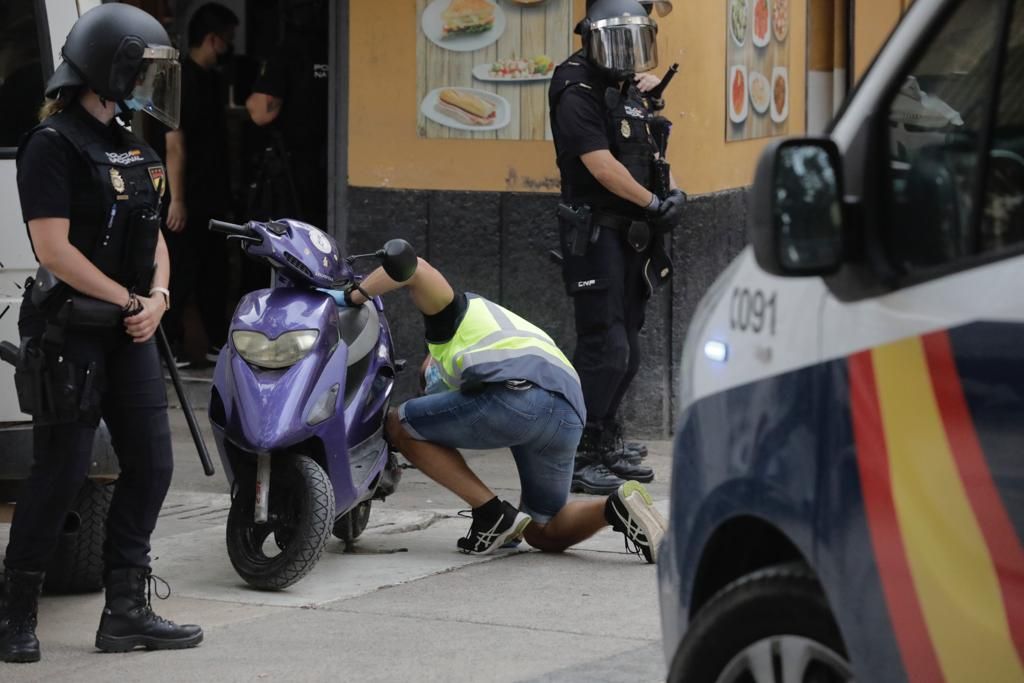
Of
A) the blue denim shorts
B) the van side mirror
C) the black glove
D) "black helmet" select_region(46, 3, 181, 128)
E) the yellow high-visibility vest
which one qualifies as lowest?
the blue denim shorts

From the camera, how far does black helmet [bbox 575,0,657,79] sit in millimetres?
7559

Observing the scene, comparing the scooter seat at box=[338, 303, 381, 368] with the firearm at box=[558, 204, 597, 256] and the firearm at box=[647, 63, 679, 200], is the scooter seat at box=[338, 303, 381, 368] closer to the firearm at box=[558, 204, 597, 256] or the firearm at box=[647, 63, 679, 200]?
the firearm at box=[558, 204, 597, 256]

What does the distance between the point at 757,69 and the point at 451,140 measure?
1975 millimetres

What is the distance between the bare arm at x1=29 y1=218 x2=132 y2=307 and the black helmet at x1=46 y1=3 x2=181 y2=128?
0.38 meters

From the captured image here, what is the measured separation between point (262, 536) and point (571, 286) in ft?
7.58

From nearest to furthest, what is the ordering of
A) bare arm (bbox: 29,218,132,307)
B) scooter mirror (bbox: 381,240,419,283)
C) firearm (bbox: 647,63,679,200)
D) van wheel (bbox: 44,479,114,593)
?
bare arm (bbox: 29,218,132,307), van wheel (bbox: 44,479,114,593), scooter mirror (bbox: 381,240,419,283), firearm (bbox: 647,63,679,200)

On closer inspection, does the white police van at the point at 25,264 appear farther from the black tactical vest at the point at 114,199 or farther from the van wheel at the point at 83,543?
the black tactical vest at the point at 114,199

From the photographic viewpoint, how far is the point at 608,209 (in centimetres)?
781

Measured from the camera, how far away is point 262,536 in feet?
19.7

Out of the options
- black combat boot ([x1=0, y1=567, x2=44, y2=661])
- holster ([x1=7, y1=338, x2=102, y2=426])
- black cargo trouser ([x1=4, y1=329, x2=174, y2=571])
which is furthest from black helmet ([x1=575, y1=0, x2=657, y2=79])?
black combat boot ([x1=0, y1=567, x2=44, y2=661])

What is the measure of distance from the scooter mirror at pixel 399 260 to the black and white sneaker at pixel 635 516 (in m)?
0.99

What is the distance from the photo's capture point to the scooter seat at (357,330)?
627 cm

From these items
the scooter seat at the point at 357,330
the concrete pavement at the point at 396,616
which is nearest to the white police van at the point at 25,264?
the concrete pavement at the point at 396,616

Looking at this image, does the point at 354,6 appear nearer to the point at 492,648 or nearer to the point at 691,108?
the point at 691,108
